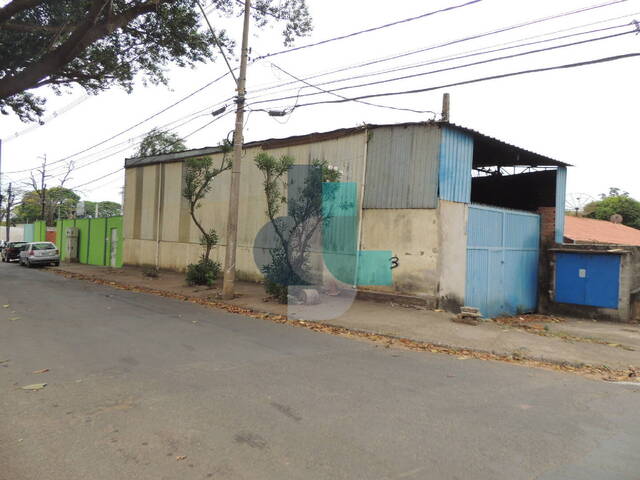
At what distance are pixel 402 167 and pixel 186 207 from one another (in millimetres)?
11478

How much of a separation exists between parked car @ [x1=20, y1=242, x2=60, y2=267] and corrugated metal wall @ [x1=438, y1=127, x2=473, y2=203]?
2375 cm

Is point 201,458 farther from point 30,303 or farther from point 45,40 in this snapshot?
point 45,40

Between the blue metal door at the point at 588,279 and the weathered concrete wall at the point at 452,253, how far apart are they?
212 inches

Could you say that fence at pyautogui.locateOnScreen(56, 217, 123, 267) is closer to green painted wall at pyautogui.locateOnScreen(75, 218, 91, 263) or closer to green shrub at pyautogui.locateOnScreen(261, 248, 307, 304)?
green painted wall at pyautogui.locateOnScreen(75, 218, 91, 263)

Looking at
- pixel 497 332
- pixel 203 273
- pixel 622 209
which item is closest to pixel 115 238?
pixel 203 273

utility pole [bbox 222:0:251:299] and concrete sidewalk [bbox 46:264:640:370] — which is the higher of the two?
utility pole [bbox 222:0:251:299]

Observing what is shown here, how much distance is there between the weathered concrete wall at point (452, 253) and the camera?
1137cm

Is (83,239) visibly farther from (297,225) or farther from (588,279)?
(588,279)

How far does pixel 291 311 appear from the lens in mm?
10758

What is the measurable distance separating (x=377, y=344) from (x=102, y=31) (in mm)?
10934

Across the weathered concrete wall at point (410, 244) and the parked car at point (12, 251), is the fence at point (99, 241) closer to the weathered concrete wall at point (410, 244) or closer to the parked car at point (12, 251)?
the parked car at point (12, 251)

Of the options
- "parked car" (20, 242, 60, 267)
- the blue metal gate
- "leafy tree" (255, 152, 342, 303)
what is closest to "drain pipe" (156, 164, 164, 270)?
"parked car" (20, 242, 60, 267)

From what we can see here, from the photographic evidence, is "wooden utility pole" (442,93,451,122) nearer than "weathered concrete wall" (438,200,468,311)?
No

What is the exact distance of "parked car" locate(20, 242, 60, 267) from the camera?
25.1 m
